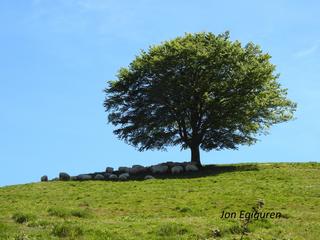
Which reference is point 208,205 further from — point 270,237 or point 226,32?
point 226,32

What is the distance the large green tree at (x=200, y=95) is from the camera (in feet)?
221

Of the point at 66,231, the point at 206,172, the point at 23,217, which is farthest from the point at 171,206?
the point at 206,172

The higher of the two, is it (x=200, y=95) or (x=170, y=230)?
(x=200, y=95)

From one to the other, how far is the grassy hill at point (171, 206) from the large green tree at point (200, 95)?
241 inches

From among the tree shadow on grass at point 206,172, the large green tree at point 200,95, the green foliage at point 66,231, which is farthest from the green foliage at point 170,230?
the large green tree at point 200,95

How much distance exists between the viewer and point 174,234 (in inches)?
989

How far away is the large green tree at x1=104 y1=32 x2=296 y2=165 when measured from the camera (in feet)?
221

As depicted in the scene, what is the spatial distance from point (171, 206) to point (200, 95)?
31419 mm

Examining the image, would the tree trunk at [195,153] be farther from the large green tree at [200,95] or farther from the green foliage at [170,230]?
the green foliage at [170,230]

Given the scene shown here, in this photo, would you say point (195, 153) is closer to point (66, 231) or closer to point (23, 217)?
point (23, 217)

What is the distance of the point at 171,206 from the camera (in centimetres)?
3850

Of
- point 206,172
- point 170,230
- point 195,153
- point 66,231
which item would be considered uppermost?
point 195,153

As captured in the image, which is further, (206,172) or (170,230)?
(206,172)

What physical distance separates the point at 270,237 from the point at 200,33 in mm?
50873
